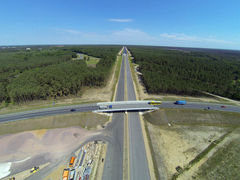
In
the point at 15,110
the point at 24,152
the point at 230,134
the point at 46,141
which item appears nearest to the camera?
the point at 24,152

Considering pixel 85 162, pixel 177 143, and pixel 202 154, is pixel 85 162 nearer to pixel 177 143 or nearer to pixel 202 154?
pixel 177 143

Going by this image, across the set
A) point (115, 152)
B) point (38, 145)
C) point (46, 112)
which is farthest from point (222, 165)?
point (46, 112)

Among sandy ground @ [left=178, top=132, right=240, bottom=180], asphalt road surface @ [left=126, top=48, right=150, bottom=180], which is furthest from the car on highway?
sandy ground @ [left=178, top=132, right=240, bottom=180]

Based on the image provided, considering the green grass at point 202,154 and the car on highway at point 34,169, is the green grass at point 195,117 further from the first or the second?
the car on highway at point 34,169

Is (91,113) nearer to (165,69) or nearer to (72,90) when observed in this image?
(72,90)

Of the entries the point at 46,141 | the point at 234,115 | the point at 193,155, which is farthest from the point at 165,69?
the point at 46,141
